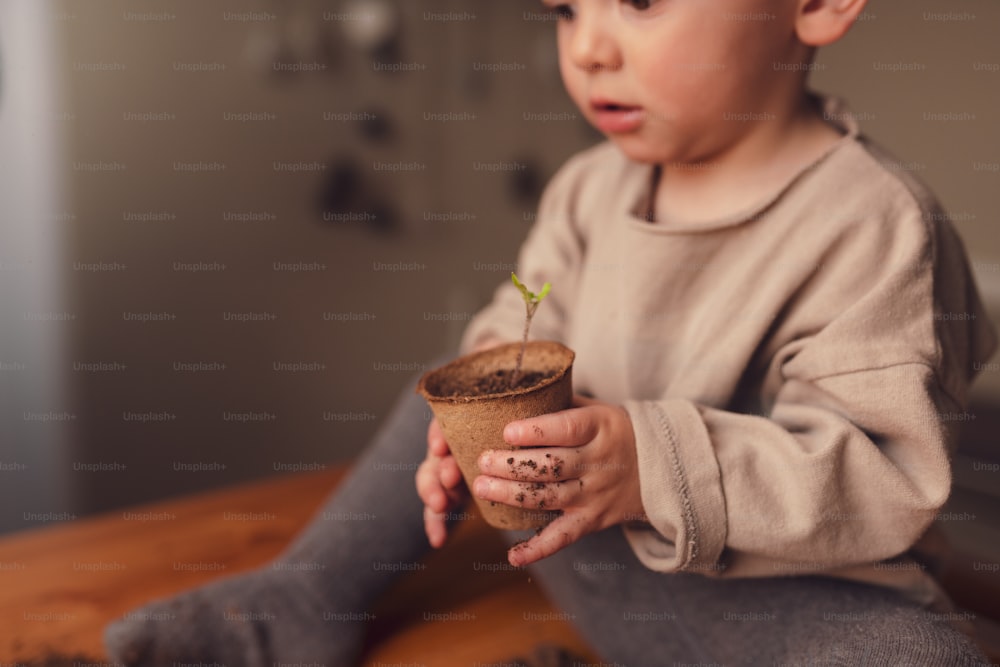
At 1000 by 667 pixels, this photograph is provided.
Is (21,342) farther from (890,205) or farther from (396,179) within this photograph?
(890,205)

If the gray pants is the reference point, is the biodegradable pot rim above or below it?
above

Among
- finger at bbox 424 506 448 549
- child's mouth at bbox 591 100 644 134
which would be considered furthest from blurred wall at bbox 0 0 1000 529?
finger at bbox 424 506 448 549

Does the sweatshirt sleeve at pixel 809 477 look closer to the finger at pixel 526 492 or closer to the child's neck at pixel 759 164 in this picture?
the finger at pixel 526 492

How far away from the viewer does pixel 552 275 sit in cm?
105

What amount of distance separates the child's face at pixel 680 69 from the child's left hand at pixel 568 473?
0.28 metres

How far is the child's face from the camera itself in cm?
74

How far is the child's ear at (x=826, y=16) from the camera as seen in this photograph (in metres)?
0.77

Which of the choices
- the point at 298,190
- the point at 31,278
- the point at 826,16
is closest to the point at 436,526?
the point at 826,16

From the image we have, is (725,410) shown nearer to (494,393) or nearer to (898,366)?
(898,366)

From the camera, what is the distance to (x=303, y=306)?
80.0 inches

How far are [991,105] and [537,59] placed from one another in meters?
1.13

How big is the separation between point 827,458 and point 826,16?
1.32 ft

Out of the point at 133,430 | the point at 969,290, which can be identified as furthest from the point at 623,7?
the point at 133,430

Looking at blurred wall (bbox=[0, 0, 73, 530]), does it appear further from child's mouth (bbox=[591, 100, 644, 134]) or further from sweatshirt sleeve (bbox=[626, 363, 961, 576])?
sweatshirt sleeve (bbox=[626, 363, 961, 576])
